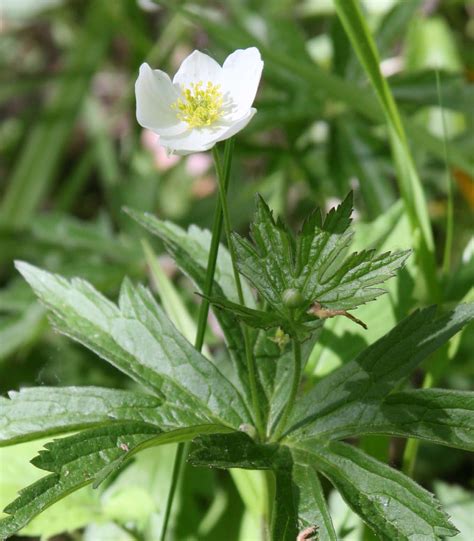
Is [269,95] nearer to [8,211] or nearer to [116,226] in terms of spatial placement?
[116,226]

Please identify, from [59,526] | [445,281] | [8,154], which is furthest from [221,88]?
[8,154]

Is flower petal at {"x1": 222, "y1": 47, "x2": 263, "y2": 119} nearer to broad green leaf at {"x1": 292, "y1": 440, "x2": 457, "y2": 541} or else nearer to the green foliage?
the green foliage

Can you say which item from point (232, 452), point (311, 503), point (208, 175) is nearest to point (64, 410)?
point (232, 452)

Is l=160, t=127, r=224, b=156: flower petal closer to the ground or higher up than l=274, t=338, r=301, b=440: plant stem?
higher up

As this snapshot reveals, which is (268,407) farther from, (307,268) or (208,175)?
(208,175)

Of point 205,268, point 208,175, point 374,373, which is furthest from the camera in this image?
point 208,175

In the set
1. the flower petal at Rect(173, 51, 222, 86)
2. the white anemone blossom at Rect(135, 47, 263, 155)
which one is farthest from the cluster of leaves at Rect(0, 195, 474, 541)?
the flower petal at Rect(173, 51, 222, 86)
